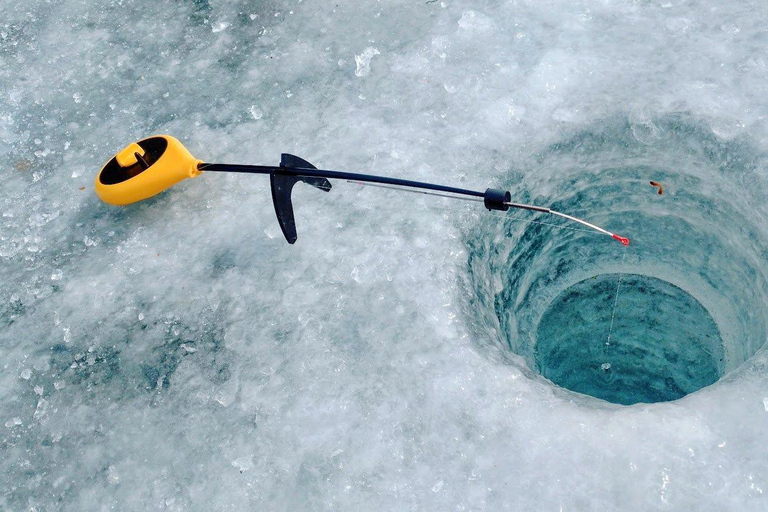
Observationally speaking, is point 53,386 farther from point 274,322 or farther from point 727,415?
point 727,415

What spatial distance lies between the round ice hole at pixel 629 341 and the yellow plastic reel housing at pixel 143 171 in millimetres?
1674

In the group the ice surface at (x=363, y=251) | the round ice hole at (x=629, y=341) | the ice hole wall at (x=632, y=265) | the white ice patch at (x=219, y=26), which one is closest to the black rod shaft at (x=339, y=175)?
the ice surface at (x=363, y=251)

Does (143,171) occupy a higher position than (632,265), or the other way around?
(143,171)

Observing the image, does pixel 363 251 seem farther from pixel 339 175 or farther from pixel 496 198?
pixel 496 198

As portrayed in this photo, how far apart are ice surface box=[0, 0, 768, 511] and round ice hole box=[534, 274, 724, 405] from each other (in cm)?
12

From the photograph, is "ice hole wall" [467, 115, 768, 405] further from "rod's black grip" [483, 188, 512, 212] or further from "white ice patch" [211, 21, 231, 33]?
"white ice patch" [211, 21, 231, 33]

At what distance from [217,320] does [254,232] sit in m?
0.33

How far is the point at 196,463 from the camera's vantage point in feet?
6.45

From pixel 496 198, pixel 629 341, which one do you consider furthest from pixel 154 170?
pixel 629 341

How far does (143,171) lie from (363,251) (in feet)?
2.56

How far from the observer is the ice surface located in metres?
1.88

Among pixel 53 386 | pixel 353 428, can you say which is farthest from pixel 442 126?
pixel 53 386

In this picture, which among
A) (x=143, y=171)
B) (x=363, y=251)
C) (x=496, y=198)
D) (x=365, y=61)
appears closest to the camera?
(x=496, y=198)

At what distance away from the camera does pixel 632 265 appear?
10.5ft
